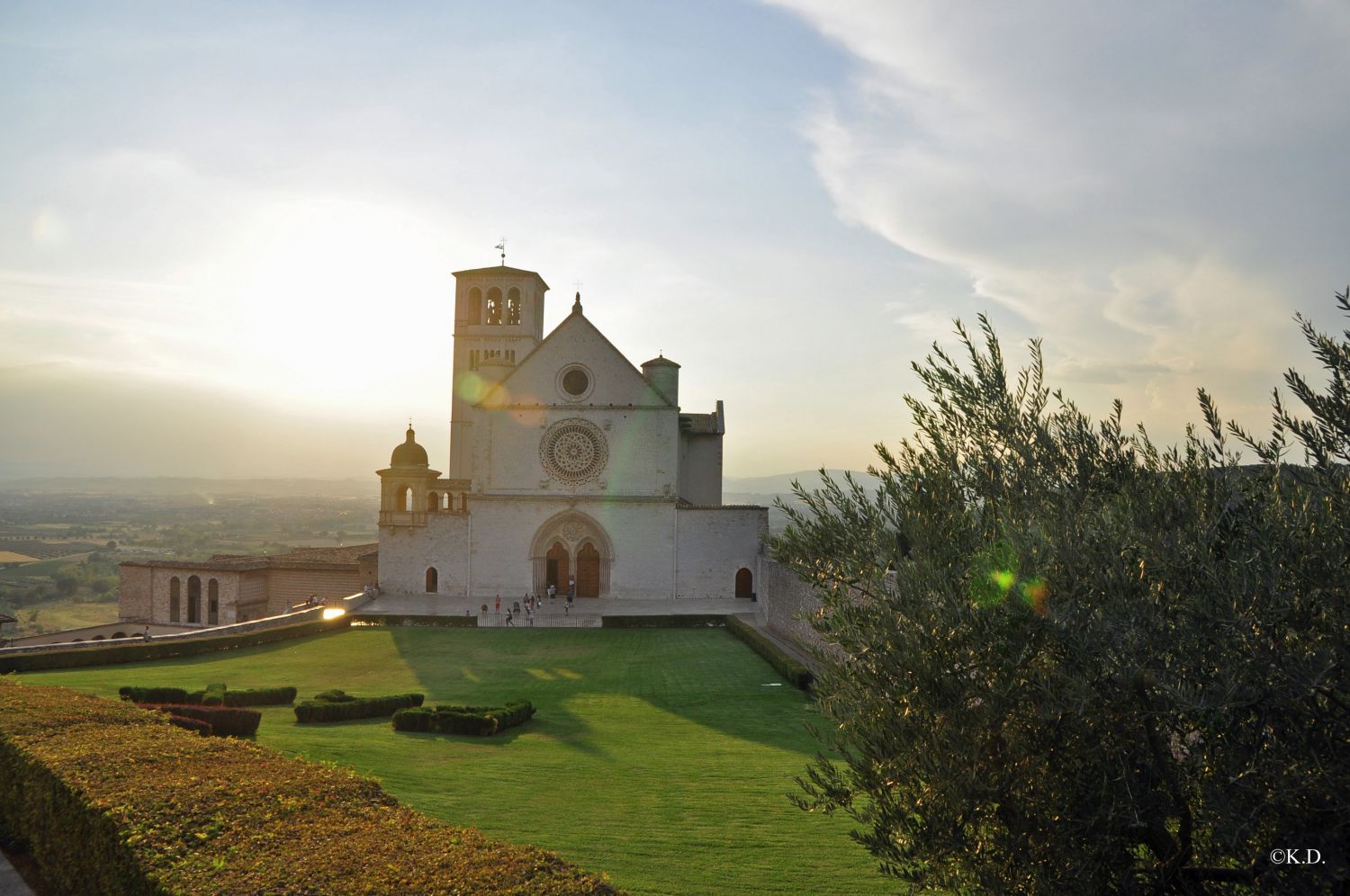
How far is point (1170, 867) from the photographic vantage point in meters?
5.59

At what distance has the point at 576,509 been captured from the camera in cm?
4219

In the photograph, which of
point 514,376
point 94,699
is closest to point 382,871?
point 94,699

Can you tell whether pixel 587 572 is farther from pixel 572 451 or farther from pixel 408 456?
pixel 408 456

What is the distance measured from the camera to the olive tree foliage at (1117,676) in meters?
4.92

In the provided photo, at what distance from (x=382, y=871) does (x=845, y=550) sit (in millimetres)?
4437

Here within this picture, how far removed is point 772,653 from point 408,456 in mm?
24575

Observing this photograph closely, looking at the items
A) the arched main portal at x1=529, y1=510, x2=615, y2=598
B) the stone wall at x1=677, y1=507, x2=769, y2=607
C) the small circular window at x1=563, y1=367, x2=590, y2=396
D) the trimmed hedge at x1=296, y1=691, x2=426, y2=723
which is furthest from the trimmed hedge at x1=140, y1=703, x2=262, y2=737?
the small circular window at x1=563, y1=367, x2=590, y2=396

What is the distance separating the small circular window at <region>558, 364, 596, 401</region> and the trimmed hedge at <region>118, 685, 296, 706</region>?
23.7 metres

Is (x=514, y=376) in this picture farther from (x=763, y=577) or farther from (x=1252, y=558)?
(x=1252, y=558)

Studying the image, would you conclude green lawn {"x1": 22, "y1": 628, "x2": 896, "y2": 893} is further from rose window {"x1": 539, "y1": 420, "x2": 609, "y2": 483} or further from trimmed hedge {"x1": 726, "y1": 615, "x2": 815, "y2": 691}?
rose window {"x1": 539, "y1": 420, "x2": 609, "y2": 483}

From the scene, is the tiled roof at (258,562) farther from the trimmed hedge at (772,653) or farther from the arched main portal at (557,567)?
the trimmed hedge at (772,653)

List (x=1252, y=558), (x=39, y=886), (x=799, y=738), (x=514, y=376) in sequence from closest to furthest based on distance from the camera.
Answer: (x=1252, y=558) < (x=39, y=886) < (x=799, y=738) < (x=514, y=376)

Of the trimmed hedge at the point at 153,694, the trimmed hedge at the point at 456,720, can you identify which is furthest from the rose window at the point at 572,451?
the trimmed hedge at the point at 456,720

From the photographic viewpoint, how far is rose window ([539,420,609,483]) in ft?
139
